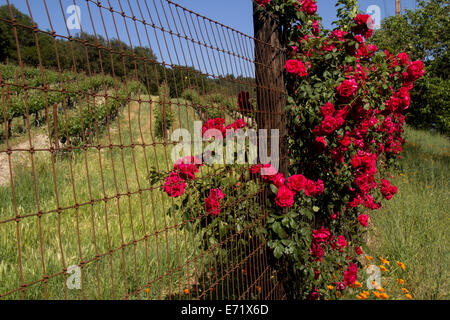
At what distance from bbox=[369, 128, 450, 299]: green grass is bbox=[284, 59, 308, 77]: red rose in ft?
6.40

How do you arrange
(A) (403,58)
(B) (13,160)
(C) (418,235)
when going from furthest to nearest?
(B) (13,160) → (C) (418,235) → (A) (403,58)

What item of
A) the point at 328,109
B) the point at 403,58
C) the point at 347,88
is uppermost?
the point at 403,58

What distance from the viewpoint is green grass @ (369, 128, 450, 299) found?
2829mm

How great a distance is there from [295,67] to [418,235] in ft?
7.78

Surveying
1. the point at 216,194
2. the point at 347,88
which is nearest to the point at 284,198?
the point at 216,194

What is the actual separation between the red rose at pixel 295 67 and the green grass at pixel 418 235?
6.40ft

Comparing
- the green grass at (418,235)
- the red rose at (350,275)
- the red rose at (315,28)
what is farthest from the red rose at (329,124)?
the green grass at (418,235)

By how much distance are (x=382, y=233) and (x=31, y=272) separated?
10.7 ft

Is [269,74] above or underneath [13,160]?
above

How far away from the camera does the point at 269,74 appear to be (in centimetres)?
234

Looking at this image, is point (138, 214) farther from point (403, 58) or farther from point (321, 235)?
point (403, 58)

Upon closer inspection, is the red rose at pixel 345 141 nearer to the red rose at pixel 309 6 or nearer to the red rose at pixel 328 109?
the red rose at pixel 328 109

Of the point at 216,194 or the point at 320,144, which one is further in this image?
the point at 320,144
